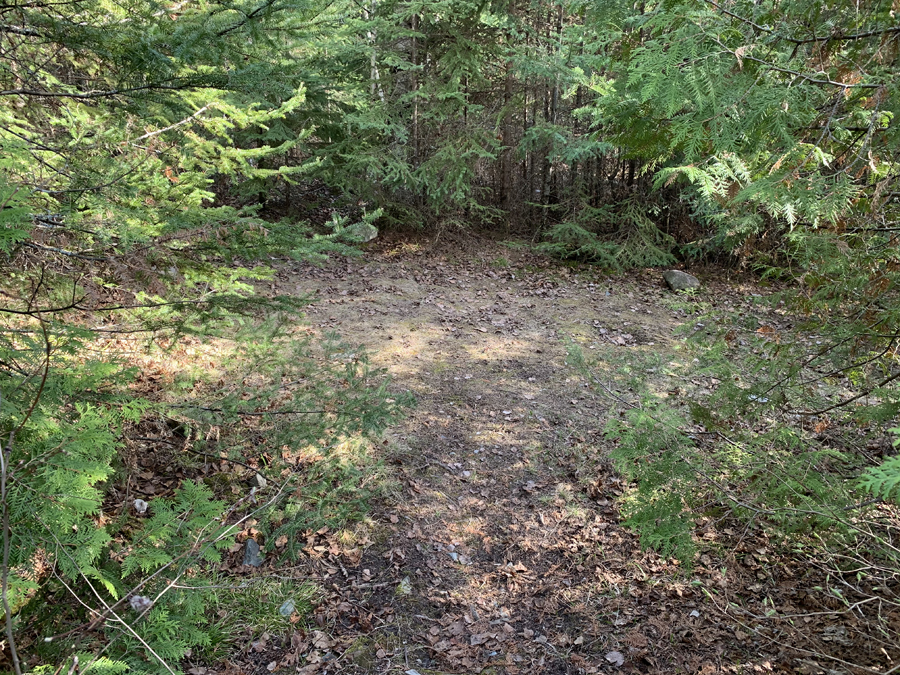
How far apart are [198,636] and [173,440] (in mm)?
2524

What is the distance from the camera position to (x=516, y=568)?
4.06 meters

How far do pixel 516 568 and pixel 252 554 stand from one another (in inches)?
80.2

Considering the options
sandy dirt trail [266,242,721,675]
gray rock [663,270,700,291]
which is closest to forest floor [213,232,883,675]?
sandy dirt trail [266,242,721,675]

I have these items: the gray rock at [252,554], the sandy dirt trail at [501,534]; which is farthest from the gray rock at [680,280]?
the gray rock at [252,554]

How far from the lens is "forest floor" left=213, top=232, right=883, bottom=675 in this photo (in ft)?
10.9

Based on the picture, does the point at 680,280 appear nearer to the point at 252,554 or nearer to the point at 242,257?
the point at 242,257

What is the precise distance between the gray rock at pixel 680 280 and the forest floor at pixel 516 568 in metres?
4.52

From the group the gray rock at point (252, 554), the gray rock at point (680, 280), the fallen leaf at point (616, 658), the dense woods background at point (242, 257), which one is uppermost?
the dense woods background at point (242, 257)

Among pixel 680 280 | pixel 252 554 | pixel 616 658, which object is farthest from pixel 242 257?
pixel 680 280

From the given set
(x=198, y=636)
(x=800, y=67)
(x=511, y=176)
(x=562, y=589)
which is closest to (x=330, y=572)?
(x=198, y=636)

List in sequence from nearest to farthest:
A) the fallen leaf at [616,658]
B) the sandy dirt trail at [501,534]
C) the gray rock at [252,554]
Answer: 1. the fallen leaf at [616,658]
2. the sandy dirt trail at [501,534]
3. the gray rock at [252,554]

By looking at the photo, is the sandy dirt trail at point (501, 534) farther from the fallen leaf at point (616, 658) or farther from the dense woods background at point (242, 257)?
the dense woods background at point (242, 257)

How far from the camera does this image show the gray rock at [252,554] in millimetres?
3902

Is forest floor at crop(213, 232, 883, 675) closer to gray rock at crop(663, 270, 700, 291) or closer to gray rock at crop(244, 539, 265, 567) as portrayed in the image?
gray rock at crop(244, 539, 265, 567)
